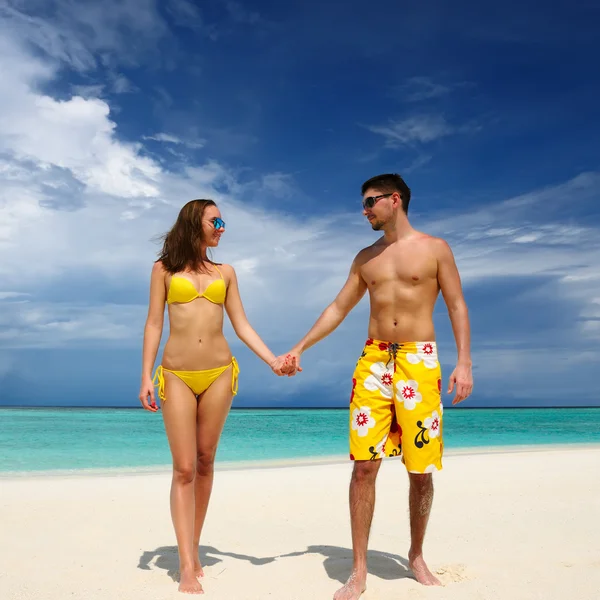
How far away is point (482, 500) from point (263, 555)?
13.1ft

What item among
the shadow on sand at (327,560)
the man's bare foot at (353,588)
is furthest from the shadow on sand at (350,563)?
the man's bare foot at (353,588)

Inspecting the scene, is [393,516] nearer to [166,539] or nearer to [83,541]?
[166,539]

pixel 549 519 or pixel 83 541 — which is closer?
pixel 83 541

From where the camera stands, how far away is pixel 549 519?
6945 millimetres

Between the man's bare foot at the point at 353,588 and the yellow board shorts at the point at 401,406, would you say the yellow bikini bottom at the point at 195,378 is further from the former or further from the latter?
the man's bare foot at the point at 353,588

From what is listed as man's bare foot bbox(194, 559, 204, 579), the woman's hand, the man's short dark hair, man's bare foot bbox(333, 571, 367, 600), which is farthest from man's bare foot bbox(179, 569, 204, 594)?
the man's short dark hair

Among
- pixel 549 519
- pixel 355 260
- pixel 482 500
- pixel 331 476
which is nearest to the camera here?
pixel 355 260

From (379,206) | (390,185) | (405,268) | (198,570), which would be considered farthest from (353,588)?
(390,185)

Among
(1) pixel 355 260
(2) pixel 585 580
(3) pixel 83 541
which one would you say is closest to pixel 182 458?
(1) pixel 355 260

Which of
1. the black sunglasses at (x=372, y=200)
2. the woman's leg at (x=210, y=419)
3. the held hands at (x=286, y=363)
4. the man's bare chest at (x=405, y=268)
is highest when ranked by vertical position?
the black sunglasses at (x=372, y=200)

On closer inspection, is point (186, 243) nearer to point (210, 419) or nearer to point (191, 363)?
point (191, 363)

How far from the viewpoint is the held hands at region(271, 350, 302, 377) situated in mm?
4957

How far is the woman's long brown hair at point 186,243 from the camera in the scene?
457 centimetres

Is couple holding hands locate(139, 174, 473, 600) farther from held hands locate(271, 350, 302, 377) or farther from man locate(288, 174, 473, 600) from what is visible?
held hands locate(271, 350, 302, 377)
